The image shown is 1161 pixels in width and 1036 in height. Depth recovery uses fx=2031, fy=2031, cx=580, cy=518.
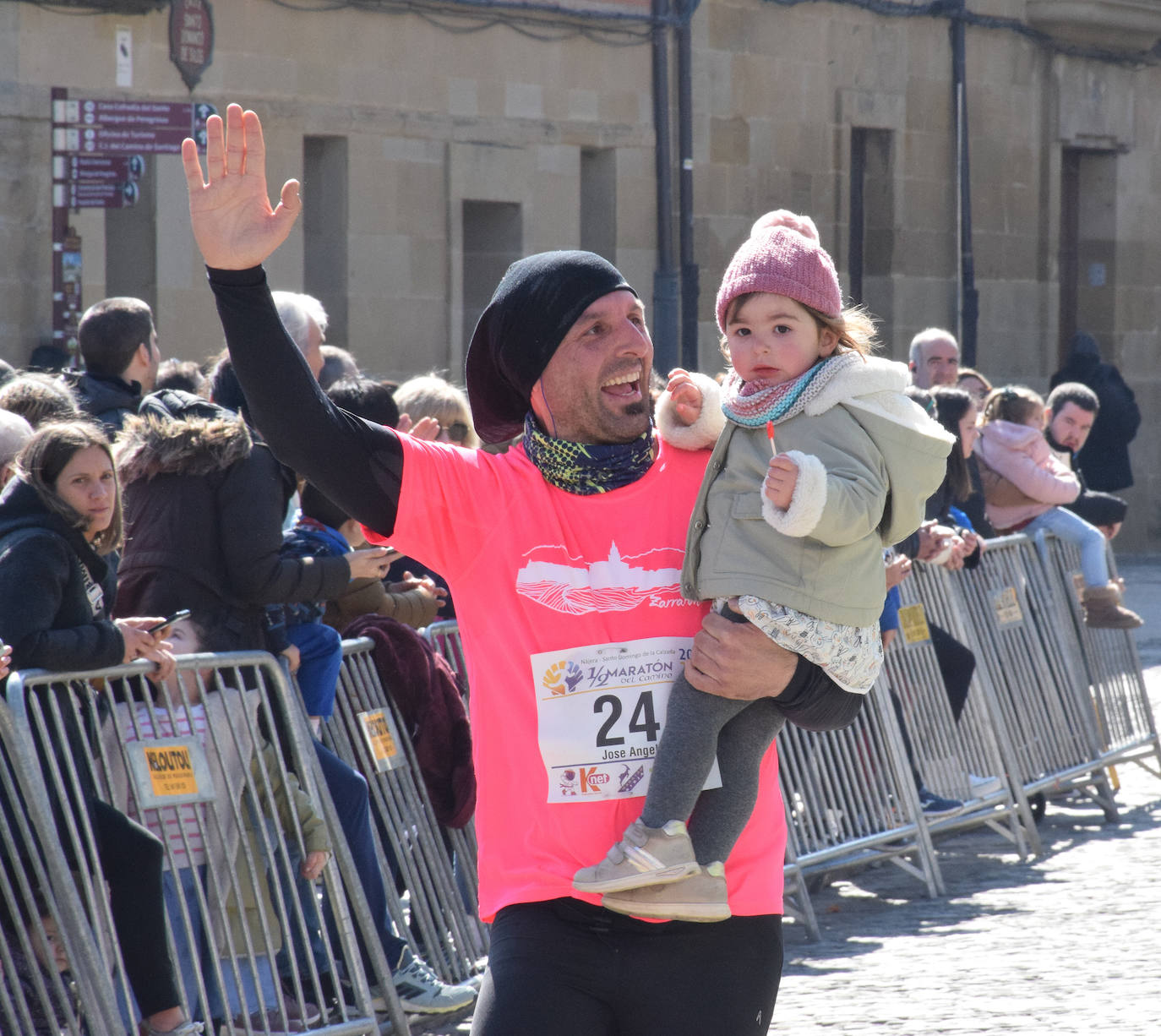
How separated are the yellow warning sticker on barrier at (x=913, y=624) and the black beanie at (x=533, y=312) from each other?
5.16 metres

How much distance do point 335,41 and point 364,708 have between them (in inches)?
400

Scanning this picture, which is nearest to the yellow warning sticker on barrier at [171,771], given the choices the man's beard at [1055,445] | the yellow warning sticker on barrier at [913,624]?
the yellow warning sticker on barrier at [913,624]

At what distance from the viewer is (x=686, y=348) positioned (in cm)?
1758

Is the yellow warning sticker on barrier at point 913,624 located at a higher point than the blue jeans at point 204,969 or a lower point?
higher

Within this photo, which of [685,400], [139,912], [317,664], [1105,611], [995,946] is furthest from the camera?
[1105,611]

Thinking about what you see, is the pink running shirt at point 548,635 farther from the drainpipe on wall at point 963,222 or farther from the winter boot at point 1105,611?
the drainpipe on wall at point 963,222

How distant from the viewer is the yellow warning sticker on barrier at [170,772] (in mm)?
4957

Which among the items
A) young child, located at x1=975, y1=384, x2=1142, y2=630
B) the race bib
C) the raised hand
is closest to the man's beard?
young child, located at x1=975, y1=384, x2=1142, y2=630

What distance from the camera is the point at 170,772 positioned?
5.04 meters

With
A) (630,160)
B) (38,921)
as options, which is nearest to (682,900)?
(38,921)

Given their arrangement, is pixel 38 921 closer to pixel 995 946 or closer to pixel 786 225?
pixel 786 225

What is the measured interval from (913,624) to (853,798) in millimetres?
958

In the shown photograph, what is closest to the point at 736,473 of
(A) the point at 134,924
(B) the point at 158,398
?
(A) the point at 134,924

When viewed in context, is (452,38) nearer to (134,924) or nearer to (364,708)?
(364,708)
